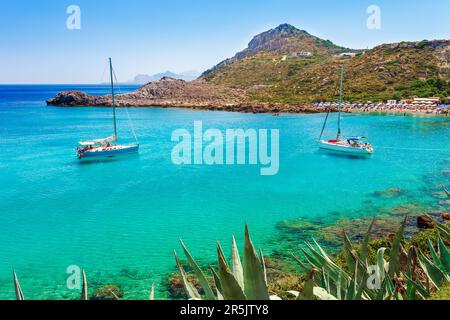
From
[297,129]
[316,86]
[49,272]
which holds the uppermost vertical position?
[316,86]

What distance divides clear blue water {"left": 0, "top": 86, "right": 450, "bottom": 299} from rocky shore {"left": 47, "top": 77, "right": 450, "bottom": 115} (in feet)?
67.8

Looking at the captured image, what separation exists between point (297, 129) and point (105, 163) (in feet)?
75.9

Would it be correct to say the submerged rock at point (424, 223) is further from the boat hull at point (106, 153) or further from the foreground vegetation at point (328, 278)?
the boat hull at point (106, 153)

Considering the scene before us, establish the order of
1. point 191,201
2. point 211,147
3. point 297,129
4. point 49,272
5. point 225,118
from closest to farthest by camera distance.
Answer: point 49,272 < point 191,201 < point 211,147 < point 297,129 < point 225,118

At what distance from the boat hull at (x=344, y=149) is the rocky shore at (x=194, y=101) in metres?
28.1

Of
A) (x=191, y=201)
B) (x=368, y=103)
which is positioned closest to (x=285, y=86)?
(x=368, y=103)

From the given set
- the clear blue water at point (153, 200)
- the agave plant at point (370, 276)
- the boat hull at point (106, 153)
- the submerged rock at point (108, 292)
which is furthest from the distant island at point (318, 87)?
the agave plant at point (370, 276)

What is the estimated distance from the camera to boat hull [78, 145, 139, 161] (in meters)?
29.3

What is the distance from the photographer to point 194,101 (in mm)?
77250

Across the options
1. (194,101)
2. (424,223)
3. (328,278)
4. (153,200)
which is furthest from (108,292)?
(194,101)

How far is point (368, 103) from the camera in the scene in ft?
197

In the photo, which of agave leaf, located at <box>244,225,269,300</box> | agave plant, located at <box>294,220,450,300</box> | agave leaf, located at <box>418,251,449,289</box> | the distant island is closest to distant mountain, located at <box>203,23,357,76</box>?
the distant island
